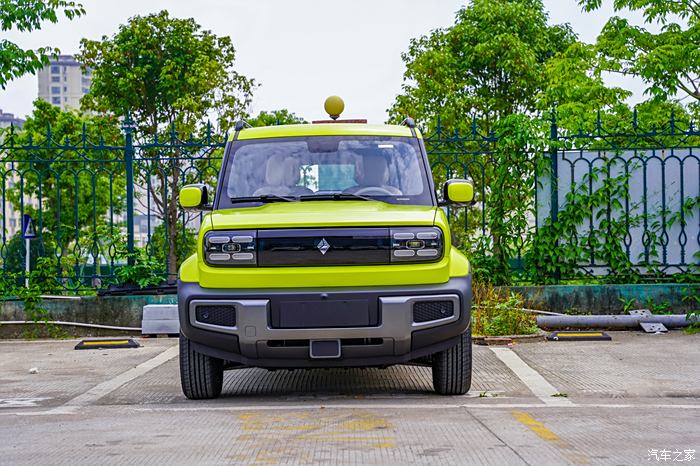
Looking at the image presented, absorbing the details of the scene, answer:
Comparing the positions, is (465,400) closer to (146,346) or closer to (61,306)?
(146,346)

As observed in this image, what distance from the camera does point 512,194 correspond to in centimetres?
1276

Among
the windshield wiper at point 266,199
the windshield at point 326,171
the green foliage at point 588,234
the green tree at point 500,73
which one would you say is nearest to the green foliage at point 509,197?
the green foliage at point 588,234

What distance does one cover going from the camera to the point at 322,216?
21.7 feet

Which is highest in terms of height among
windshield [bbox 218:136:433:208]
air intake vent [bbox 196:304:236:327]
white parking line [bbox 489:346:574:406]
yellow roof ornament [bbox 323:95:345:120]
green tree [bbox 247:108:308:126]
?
green tree [bbox 247:108:308:126]

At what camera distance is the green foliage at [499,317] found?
11.0 meters

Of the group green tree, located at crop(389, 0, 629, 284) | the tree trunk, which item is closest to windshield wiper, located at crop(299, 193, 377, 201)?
the tree trunk

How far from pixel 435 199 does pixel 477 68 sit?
26.7 m

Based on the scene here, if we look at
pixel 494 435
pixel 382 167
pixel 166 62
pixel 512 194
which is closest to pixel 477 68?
pixel 166 62

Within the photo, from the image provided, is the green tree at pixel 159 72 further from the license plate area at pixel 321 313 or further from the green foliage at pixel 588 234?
the license plate area at pixel 321 313

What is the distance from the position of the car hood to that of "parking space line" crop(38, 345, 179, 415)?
68.9 inches

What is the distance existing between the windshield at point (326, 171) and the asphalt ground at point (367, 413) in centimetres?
153

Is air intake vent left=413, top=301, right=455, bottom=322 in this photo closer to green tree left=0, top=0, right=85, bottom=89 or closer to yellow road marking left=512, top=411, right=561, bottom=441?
yellow road marking left=512, top=411, right=561, bottom=441

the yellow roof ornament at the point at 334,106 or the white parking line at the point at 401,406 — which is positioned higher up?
the yellow roof ornament at the point at 334,106

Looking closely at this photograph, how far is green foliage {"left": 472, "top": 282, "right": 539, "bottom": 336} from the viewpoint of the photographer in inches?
434
